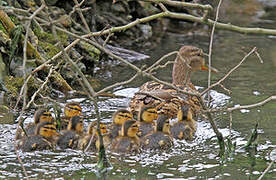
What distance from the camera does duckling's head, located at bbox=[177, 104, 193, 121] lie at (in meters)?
6.64

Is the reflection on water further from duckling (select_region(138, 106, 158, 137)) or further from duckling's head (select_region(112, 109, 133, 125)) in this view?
duckling's head (select_region(112, 109, 133, 125))

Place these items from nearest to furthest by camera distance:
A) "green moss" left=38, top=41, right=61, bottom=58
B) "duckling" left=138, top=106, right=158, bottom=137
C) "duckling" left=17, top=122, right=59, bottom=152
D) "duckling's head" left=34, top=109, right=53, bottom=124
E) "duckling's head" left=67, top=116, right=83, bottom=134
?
1. "duckling" left=17, top=122, right=59, bottom=152
2. "duckling's head" left=67, top=116, right=83, bottom=134
3. "duckling's head" left=34, top=109, right=53, bottom=124
4. "duckling" left=138, top=106, right=158, bottom=137
5. "green moss" left=38, top=41, right=61, bottom=58

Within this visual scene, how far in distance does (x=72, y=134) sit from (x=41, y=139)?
13.8 inches

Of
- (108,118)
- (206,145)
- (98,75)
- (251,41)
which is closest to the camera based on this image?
(206,145)

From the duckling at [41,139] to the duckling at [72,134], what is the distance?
0.08m

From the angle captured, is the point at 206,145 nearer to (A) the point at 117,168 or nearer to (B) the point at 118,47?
(A) the point at 117,168

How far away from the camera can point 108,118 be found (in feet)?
23.1

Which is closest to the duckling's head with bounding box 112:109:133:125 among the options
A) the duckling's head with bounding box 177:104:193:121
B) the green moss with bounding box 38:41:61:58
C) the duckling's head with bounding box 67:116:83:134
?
the duckling's head with bounding box 67:116:83:134

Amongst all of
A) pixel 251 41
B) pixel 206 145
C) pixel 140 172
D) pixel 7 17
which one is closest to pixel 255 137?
pixel 206 145

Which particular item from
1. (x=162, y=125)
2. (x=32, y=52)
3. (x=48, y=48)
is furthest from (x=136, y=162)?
(x=48, y=48)

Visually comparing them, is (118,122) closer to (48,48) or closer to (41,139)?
(41,139)

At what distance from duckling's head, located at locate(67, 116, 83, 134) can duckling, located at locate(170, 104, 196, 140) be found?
993 millimetres

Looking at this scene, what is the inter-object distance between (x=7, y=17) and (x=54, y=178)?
3.47 meters

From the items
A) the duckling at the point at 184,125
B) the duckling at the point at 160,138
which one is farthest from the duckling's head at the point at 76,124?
the duckling at the point at 184,125
